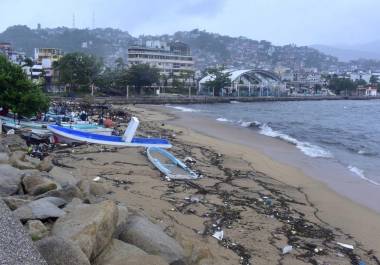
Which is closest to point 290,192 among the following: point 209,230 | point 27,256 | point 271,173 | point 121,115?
point 271,173

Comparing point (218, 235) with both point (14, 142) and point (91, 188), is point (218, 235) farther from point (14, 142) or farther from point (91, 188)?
point (14, 142)

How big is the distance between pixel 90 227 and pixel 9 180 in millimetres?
4106

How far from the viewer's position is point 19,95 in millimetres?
24703

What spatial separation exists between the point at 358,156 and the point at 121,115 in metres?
23.8

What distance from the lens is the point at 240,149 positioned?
26.2 meters

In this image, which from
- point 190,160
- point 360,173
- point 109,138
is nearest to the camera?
point 190,160

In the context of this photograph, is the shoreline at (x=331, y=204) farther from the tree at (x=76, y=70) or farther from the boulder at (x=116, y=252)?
the tree at (x=76, y=70)

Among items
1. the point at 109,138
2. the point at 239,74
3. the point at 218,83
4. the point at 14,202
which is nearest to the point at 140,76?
the point at 218,83

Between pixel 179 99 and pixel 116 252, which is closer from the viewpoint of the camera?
pixel 116 252

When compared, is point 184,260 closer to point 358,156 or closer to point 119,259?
point 119,259

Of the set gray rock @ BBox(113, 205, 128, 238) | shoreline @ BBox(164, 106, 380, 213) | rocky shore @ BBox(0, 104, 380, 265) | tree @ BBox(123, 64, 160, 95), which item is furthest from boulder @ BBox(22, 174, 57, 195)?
tree @ BBox(123, 64, 160, 95)

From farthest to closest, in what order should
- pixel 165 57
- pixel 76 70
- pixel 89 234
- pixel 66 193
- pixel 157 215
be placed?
pixel 165 57
pixel 76 70
pixel 157 215
pixel 66 193
pixel 89 234

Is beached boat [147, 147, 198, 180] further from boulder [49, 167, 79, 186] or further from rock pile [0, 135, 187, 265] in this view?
rock pile [0, 135, 187, 265]

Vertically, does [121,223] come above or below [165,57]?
below
